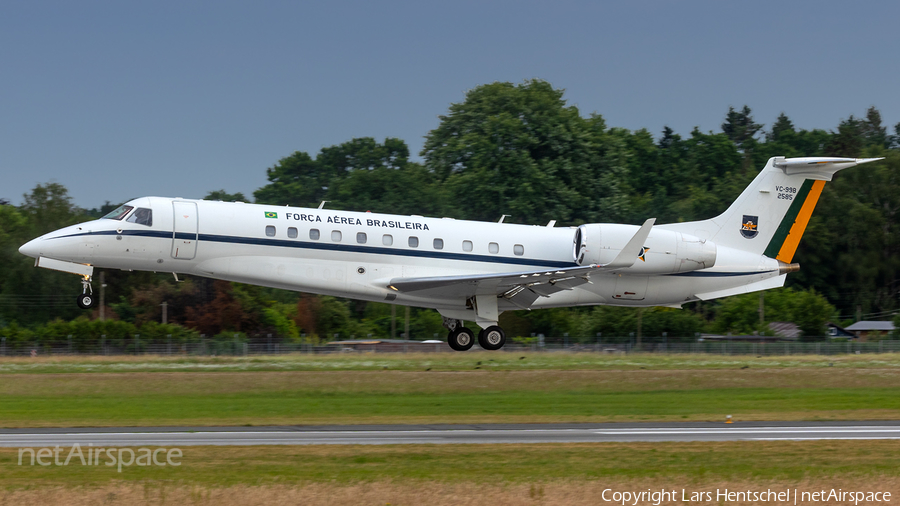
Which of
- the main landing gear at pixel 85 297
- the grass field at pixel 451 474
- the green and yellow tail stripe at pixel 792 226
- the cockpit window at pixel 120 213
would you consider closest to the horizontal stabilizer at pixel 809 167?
the green and yellow tail stripe at pixel 792 226

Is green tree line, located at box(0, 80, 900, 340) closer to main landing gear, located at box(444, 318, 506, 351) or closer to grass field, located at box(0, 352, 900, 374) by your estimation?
grass field, located at box(0, 352, 900, 374)

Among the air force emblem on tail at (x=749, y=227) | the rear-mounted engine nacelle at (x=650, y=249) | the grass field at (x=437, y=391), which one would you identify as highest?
the air force emblem on tail at (x=749, y=227)

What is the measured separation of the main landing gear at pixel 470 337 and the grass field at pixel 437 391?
1.59m

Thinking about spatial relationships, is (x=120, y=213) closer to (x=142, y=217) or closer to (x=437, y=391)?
(x=142, y=217)

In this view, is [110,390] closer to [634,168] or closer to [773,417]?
[773,417]

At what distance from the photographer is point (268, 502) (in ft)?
43.7

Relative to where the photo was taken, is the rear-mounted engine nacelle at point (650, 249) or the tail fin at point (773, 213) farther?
the tail fin at point (773, 213)

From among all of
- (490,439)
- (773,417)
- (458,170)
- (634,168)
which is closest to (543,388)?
(773,417)

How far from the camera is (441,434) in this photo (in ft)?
66.9

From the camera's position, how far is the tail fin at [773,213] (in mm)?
27078

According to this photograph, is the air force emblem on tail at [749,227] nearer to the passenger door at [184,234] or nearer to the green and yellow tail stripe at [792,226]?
the green and yellow tail stripe at [792,226]

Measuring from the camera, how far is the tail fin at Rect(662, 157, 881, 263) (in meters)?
27.1

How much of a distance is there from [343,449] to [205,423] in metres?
5.50

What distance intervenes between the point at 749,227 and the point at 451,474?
15054mm
